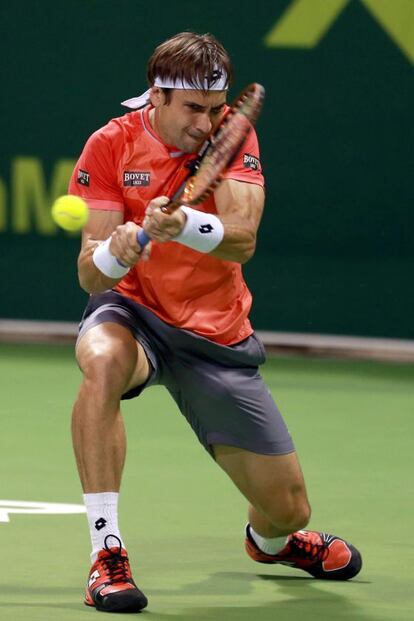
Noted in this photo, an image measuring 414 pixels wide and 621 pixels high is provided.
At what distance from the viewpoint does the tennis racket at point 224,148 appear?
17.1 feet

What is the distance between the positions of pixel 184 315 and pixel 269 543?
808 mm

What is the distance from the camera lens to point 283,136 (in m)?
10.5

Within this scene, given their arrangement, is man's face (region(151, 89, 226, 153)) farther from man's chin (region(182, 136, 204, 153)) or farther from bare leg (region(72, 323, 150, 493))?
bare leg (region(72, 323, 150, 493))

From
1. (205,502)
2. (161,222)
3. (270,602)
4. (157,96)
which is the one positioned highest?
(157,96)

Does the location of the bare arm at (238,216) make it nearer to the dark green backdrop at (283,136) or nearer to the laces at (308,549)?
the laces at (308,549)

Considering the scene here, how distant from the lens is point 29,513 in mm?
6457

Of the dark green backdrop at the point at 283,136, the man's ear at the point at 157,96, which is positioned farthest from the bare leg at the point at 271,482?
the dark green backdrop at the point at 283,136

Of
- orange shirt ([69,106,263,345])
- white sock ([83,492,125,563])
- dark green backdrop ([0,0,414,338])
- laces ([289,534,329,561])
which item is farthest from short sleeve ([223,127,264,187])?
dark green backdrop ([0,0,414,338])

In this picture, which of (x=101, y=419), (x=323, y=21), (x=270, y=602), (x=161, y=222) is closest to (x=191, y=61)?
(x=161, y=222)

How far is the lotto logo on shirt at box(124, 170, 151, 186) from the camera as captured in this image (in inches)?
218

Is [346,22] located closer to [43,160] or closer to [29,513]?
[43,160]

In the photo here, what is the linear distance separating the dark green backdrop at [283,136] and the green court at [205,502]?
639mm

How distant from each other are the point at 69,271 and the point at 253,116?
18.5 feet

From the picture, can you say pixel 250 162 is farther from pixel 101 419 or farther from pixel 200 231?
pixel 101 419
